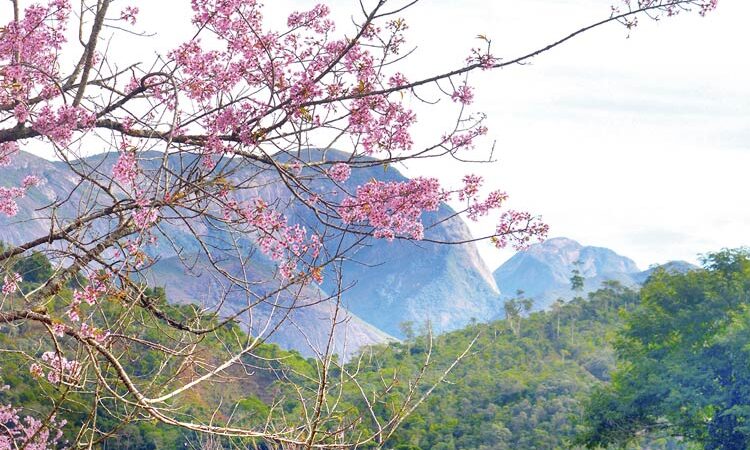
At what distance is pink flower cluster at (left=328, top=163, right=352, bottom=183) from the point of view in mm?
4162

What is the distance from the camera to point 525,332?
53.3m

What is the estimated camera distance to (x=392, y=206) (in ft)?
13.8

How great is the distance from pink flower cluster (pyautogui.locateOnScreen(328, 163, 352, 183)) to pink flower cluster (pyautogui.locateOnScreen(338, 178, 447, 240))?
0.27ft

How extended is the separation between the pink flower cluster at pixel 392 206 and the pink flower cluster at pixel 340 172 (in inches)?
3.2

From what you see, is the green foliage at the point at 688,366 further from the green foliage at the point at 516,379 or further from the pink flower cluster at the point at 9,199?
the pink flower cluster at the point at 9,199

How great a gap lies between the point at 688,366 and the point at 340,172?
75.3 feet

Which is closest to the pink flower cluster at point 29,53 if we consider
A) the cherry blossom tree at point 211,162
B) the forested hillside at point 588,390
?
the cherry blossom tree at point 211,162

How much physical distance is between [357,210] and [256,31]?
2.84 feet

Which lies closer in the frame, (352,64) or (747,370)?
(352,64)

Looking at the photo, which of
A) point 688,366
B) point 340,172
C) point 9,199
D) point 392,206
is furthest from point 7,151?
point 688,366

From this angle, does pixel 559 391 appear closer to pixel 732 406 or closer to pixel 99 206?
pixel 732 406

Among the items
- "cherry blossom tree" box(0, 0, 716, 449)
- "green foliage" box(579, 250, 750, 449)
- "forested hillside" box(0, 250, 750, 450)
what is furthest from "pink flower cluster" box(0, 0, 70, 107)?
"green foliage" box(579, 250, 750, 449)

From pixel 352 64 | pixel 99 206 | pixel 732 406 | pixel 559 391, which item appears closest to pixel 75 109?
pixel 99 206

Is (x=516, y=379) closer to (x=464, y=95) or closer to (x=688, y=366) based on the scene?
(x=688, y=366)
